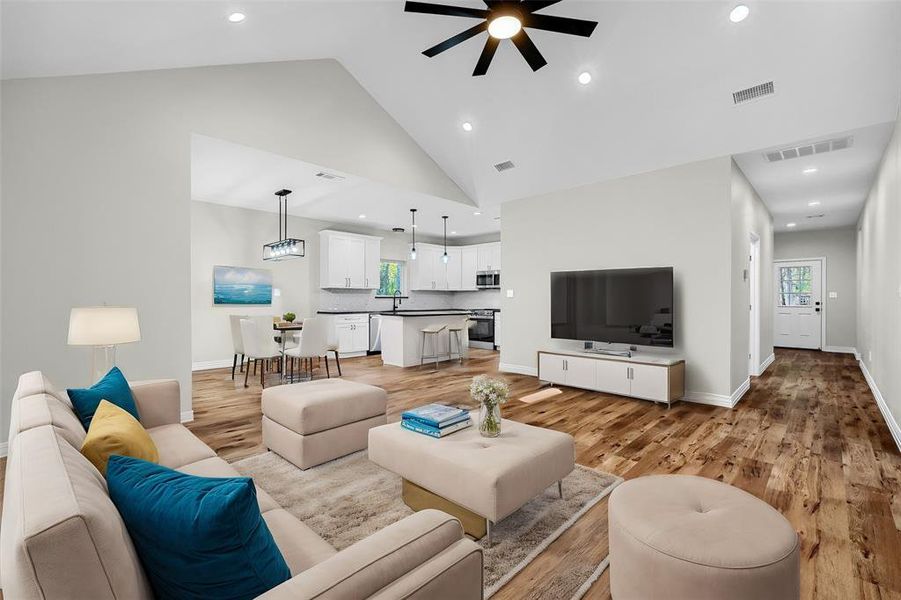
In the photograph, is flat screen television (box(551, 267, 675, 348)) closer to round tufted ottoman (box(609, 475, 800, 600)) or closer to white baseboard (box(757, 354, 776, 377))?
white baseboard (box(757, 354, 776, 377))

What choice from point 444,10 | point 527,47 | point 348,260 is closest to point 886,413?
point 527,47

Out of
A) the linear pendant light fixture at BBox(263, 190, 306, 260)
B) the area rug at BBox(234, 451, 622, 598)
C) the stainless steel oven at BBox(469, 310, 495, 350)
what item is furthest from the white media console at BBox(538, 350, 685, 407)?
the stainless steel oven at BBox(469, 310, 495, 350)

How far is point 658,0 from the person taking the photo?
10.6 feet

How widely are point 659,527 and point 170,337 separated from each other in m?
4.06

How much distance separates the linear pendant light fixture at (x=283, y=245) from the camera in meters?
6.22

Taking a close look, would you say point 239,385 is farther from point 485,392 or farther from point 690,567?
point 690,567

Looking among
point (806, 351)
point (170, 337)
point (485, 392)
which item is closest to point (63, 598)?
point (485, 392)

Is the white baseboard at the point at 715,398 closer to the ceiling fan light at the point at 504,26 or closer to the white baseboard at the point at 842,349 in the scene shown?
the ceiling fan light at the point at 504,26

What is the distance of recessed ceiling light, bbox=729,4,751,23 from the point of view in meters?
3.07

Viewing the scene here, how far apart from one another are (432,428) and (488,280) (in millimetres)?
7467

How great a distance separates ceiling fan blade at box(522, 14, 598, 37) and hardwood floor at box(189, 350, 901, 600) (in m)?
2.87

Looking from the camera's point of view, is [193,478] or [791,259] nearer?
[193,478]

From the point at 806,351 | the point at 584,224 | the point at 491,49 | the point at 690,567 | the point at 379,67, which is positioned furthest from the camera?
the point at 806,351

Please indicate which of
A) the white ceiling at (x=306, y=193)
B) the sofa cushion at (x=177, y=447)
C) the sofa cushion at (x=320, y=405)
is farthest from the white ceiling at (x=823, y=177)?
the sofa cushion at (x=177, y=447)
